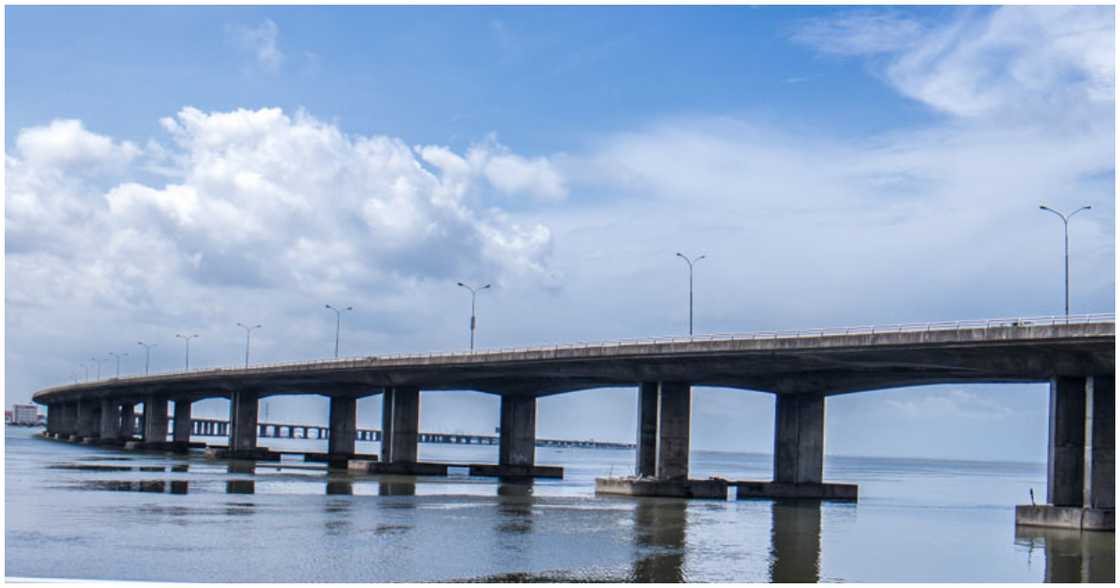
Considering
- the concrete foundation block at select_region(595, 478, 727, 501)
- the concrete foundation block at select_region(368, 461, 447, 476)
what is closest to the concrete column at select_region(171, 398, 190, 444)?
the concrete foundation block at select_region(368, 461, 447, 476)

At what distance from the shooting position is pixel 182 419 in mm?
193625

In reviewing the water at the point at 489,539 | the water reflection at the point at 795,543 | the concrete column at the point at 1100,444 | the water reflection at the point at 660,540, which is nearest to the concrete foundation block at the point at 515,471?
the water at the point at 489,539

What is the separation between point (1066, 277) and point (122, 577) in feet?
159

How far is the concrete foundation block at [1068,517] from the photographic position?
59.2 metres

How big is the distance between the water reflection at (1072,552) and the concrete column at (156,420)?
14378 centimetres

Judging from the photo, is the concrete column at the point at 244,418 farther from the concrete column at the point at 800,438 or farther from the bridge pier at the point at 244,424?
the concrete column at the point at 800,438

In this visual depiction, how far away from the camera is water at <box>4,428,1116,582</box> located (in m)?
38.1

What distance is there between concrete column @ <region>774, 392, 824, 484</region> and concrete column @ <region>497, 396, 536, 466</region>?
3626 centimetres

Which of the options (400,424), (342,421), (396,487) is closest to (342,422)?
(342,421)

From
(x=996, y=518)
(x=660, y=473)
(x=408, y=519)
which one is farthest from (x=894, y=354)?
(x=408, y=519)

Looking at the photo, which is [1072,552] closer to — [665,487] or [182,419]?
[665,487]

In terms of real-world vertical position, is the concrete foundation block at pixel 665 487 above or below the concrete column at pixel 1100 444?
below

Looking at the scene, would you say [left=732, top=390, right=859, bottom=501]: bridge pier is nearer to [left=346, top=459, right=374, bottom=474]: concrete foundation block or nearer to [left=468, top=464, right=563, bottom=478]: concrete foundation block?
[left=468, top=464, right=563, bottom=478]: concrete foundation block

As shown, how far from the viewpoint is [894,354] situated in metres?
71.1
